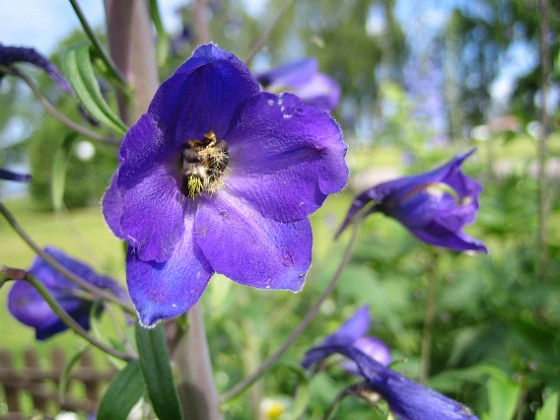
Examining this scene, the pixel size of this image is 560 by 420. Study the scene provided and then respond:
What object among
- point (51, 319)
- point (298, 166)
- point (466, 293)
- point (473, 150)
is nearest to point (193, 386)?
point (51, 319)

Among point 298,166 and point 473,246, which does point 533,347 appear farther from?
point 298,166

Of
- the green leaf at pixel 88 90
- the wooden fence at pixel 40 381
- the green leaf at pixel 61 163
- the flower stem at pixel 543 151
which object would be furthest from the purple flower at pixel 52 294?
the wooden fence at pixel 40 381

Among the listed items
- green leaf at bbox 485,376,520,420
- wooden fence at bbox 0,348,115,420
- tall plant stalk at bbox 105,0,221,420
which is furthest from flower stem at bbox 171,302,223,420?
wooden fence at bbox 0,348,115,420

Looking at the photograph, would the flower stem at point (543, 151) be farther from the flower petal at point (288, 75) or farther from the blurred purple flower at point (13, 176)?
the blurred purple flower at point (13, 176)

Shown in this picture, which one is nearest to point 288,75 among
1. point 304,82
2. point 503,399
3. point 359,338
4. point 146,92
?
point 304,82

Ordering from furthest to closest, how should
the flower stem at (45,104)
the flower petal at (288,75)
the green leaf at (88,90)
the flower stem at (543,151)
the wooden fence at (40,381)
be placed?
the wooden fence at (40,381), the flower stem at (543,151), the flower petal at (288,75), the flower stem at (45,104), the green leaf at (88,90)

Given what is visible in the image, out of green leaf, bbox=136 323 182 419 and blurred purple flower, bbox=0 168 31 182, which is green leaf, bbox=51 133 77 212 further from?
green leaf, bbox=136 323 182 419

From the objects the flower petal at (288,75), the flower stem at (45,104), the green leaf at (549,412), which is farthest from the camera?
the flower petal at (288,75)
